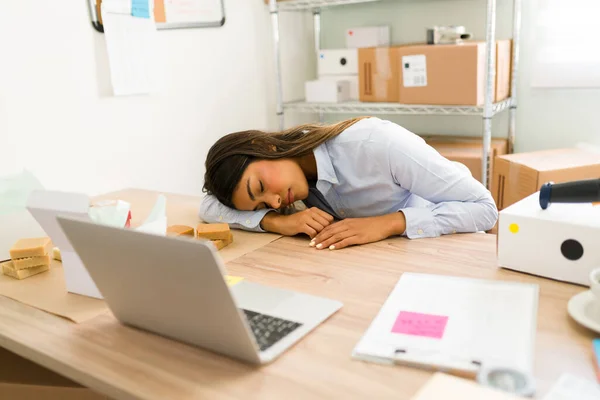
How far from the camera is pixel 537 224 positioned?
984mm

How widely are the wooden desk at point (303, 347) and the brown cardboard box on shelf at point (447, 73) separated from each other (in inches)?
47.1

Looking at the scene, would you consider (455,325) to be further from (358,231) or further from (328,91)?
(328,91)

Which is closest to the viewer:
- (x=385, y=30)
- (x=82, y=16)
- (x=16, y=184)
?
(x=16, y=184)

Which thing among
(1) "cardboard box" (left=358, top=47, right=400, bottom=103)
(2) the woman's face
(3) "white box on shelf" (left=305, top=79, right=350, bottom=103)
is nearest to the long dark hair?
(2) the woman's face

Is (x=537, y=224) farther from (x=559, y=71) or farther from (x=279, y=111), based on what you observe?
(x=279, y=111)

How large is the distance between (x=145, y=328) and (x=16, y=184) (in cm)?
58

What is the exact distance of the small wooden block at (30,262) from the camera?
1.22 m

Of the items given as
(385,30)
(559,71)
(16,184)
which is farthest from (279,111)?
(16,184)

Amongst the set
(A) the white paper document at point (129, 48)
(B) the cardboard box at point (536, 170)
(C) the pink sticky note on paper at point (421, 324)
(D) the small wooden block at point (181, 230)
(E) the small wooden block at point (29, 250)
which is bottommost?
(B) the cardboard box at point (536, 170)

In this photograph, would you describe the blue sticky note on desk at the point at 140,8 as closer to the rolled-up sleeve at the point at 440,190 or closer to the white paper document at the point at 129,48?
the white paper document at the point at 129,48

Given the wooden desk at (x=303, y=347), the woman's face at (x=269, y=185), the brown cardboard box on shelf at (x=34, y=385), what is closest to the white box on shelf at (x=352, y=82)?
the woman's face at (x=269, y=185)

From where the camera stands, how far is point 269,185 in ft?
4.56

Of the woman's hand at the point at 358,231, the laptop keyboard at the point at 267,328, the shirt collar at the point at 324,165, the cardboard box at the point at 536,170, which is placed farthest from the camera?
the cardboard box at the point at 536,170

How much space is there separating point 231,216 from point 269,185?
153 mm
